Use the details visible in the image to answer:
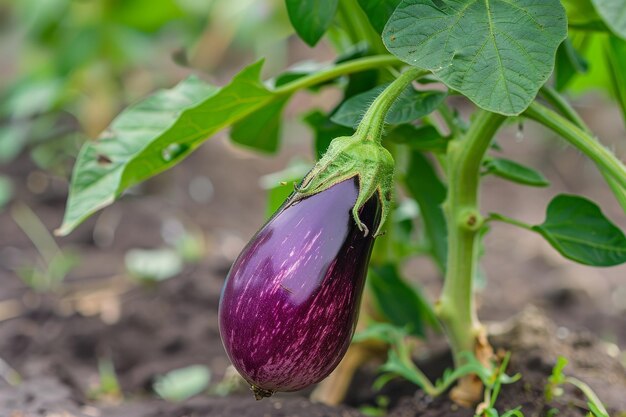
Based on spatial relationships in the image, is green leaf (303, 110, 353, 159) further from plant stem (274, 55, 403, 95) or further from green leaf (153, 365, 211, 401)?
green leaf (153, 365, 211, 401)

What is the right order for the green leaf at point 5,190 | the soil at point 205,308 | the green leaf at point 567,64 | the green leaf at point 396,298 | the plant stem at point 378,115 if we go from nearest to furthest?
the plant stem at point 378,115 → the green leaf at point 567,64 → the soil at point 205,308 → the green leaf at point 396,298 → the green leaf at point 5,190

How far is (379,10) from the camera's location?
0.93 meters

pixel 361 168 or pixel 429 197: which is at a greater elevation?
pixel 361 168

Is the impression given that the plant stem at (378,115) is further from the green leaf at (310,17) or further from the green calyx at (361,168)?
the green leaf at (310,17)

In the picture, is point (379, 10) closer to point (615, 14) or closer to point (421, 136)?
point (421, 136)

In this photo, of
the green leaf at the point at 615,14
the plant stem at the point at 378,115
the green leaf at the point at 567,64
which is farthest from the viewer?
the green leaf at the point at 567,64

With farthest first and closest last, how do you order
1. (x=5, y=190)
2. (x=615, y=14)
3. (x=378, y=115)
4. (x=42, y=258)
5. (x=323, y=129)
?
(x=5, y=190), (x=42, y=258), (x=323, y=129), (x=378, y=115), (x=615, y=14)

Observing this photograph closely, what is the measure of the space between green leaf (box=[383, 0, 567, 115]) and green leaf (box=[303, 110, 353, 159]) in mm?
339

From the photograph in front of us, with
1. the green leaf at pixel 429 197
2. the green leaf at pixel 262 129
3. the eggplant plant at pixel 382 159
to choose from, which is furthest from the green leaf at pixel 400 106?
the green leaf at pixel 429 197

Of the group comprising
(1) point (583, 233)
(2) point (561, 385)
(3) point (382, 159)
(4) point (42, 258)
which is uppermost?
(3) point (382, 159)

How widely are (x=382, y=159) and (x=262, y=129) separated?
484mm

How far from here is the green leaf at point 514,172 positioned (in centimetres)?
101

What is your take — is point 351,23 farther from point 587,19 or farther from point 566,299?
point 566,299

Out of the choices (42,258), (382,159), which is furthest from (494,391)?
(42,258)
